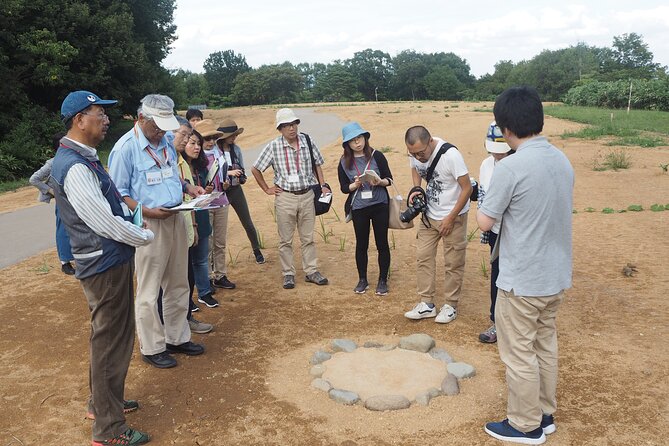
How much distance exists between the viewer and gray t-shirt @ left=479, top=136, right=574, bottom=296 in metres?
2.83

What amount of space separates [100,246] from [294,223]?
3063 mm

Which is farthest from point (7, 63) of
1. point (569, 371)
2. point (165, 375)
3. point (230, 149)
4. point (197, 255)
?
point (569, 371)

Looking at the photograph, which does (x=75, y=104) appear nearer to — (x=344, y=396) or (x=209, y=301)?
(x=344, y=396)

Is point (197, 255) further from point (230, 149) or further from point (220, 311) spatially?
point (230, 149)

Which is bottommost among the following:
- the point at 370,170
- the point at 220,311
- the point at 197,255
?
the point at 220,311

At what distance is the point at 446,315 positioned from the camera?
15.8ft

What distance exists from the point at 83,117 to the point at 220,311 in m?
2.77

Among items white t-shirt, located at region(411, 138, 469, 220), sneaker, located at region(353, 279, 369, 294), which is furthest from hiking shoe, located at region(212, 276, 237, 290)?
white t-shirt, located at region(411, 138, 469, 220)

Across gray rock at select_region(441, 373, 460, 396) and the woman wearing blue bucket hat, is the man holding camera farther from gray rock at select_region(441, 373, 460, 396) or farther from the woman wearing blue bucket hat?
gray rock at select_region(441, 373, 460, 396)

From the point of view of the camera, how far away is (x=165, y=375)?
404 centimetres

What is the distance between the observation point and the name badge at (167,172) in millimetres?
3928

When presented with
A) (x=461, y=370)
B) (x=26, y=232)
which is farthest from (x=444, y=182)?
(x=26, y=232)

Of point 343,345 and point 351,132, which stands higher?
point 351,132

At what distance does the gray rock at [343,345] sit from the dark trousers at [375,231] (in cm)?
129
